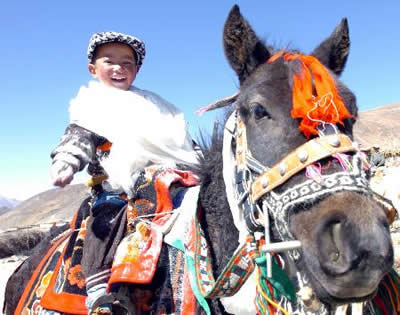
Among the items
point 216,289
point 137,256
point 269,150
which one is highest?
point 269,150

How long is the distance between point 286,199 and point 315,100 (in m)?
0.55

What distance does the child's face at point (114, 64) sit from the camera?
3576 millimetres

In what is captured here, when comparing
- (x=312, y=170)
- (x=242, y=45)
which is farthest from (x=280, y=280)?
(x=242, y=45)

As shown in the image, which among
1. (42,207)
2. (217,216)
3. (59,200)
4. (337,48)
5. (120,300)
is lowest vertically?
(120,300)

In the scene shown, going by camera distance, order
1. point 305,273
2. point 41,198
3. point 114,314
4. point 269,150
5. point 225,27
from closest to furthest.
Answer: point 305,273, point 269,150, point 225,27, point 114,314, point 41,198

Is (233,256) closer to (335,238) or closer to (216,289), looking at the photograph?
(216,289)

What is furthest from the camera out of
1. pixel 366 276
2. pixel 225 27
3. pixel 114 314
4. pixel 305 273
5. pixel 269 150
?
pixel 114 314

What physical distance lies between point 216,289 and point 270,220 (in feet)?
1.95

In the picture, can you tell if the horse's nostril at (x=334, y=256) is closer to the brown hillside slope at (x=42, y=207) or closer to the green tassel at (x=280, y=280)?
the green tassel at (x=280, y=280)

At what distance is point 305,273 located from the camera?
2.00 metres

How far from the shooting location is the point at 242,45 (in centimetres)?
258

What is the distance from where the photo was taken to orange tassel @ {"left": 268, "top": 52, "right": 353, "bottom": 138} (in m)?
2.04

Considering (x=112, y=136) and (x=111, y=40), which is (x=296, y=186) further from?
(x=111, y=40)

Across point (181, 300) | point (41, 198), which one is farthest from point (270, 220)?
point (41, 198)
